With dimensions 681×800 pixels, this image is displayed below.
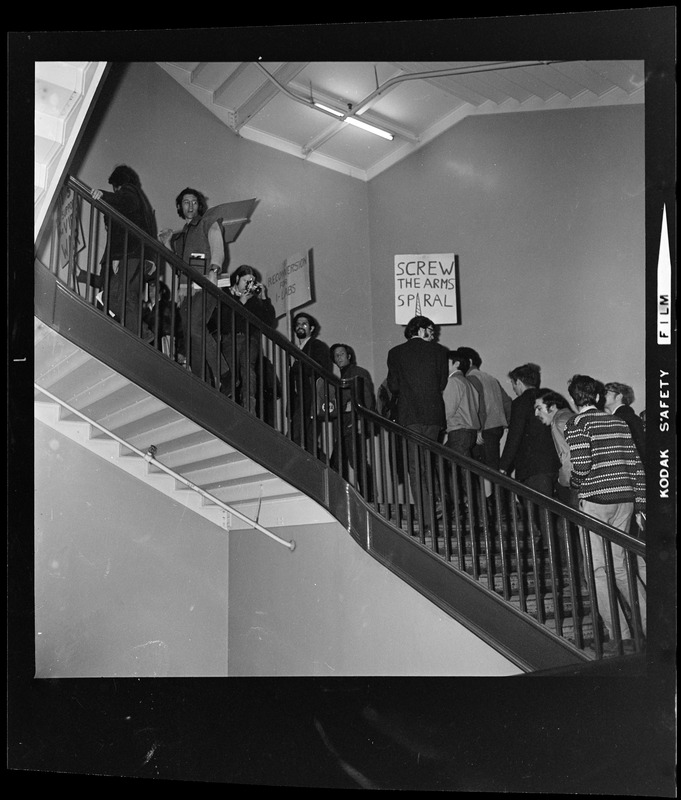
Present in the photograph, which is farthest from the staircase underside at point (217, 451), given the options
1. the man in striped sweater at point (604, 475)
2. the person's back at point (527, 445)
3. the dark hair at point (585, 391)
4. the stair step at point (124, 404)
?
the dark hair at point (585, 391)

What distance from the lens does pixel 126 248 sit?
4.02m

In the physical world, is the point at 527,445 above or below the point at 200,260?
below

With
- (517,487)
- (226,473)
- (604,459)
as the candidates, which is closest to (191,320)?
(226,473)

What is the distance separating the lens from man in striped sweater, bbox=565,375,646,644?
347 cm

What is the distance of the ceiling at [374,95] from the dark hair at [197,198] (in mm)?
334

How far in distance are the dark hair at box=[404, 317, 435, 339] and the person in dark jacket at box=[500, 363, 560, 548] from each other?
1.60ft

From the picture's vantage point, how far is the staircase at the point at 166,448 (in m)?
3.84

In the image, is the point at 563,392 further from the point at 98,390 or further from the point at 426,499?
the point at 98,390

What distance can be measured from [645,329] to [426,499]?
1256 mm

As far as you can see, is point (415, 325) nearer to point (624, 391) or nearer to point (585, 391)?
point (585, 391)

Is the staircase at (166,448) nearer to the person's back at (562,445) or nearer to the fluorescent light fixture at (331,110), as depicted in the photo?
the person's back at (562,445)

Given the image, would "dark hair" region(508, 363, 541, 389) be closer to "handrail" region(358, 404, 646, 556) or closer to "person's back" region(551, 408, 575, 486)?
"person's back" region(551, 408, 575, 486)

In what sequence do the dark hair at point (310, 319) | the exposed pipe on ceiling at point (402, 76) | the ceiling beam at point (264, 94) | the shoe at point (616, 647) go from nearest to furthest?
the shoe at point (616, 647)
the exposed pipe on ceiling at point (402, 76)
the ceiling beam at point (264, 94)
the dark hair at point (310, 319)

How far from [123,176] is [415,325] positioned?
4.86 feet
